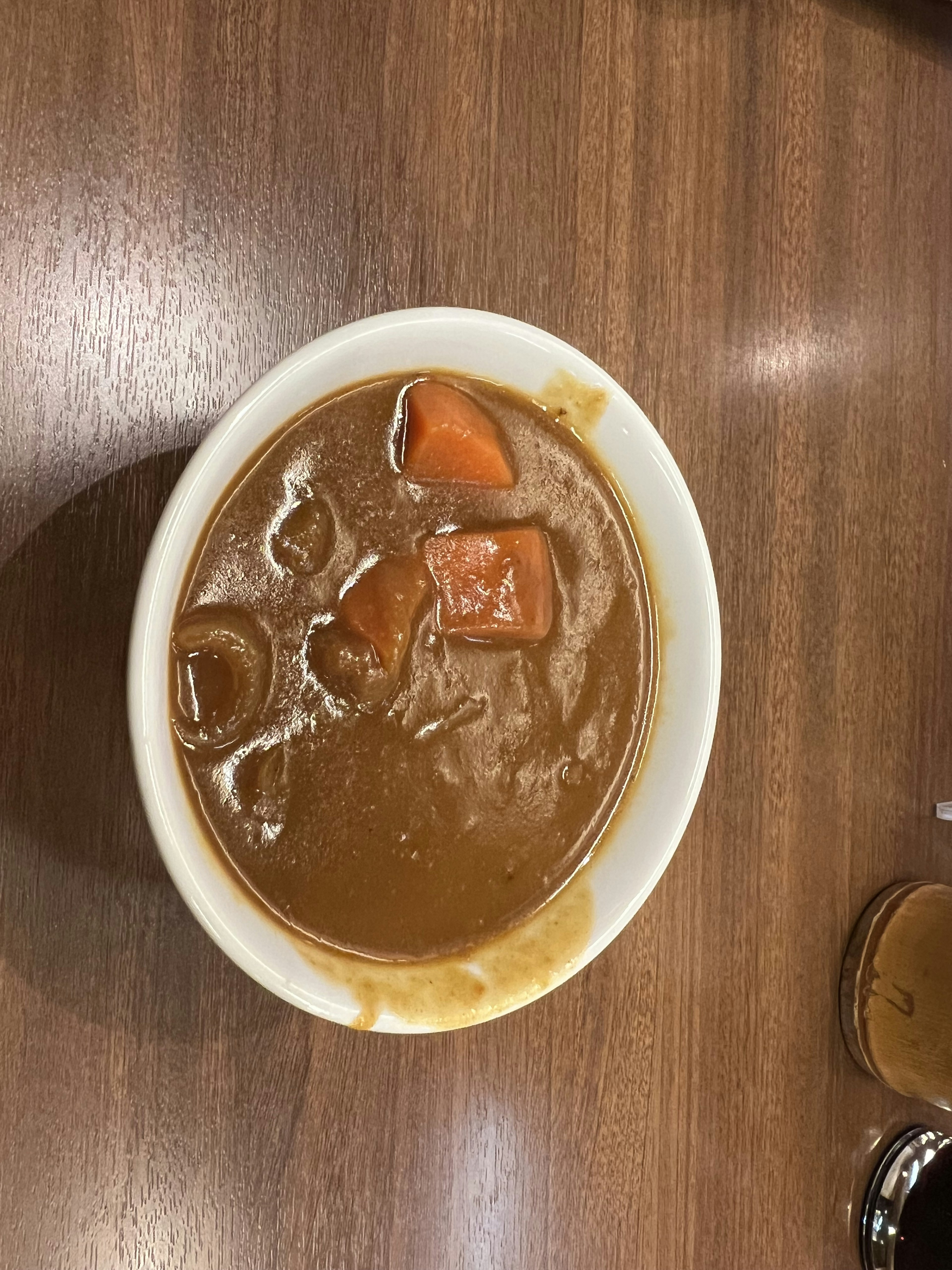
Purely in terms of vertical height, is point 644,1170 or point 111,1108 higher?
point 111,1108

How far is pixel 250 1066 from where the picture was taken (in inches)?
66.7

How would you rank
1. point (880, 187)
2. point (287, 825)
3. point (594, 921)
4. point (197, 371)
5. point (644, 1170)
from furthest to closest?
point (880, 187) → point (644, 1170) → point (197, 371) → point (594, 921) → point (287, 825)

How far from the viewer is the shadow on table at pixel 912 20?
2.07m

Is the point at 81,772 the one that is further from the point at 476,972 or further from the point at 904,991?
the point at 904,991

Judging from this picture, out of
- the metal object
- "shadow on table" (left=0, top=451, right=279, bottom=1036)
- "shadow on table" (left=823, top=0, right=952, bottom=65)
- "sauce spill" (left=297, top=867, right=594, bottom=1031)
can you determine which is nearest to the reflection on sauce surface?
"sauce spill" (left=297, top=867, right=594, bottom=1031)

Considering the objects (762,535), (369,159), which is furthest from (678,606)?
(369,159)

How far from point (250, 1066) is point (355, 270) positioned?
1.43 meters

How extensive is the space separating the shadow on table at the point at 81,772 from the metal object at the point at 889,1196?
4.96ft

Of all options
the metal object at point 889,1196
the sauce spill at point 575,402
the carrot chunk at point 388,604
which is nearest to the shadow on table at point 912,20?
the sauce spill at point 575,402

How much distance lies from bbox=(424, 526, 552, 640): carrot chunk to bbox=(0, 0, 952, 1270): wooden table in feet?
1.81

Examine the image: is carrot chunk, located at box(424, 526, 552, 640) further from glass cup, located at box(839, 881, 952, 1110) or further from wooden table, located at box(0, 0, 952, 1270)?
glass cup, located at box(839, 881, 952, 1110)

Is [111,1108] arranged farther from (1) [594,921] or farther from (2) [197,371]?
(2) [197,371]

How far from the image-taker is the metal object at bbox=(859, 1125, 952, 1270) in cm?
200

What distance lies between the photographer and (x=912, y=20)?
2107mm
